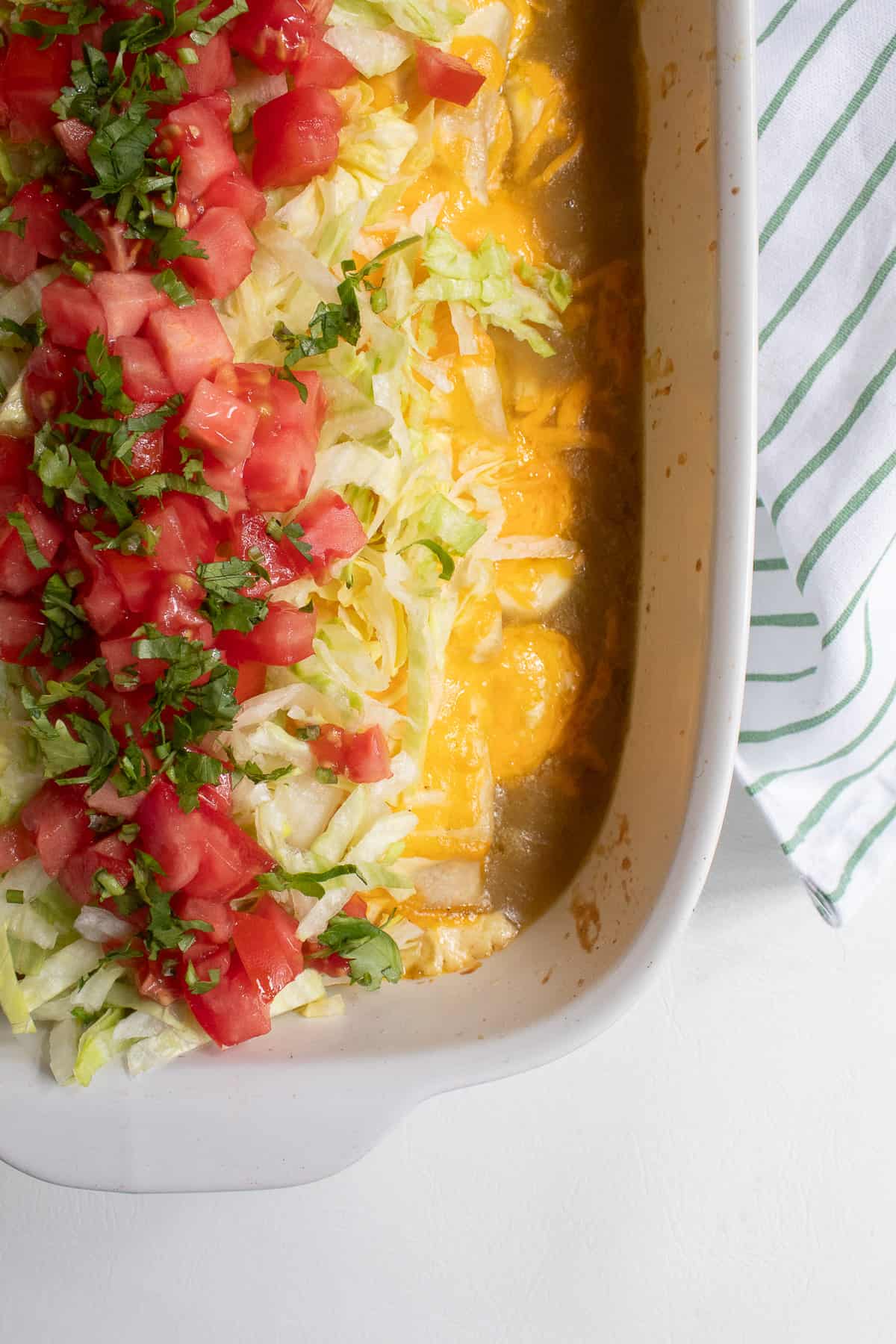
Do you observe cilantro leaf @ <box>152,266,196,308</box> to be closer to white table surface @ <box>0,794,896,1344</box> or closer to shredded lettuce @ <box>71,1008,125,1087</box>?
shredded lettuce @ <box>71,1008,125,1087</box>

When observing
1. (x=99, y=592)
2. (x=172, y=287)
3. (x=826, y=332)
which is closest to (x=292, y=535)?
(x=99, y=592)

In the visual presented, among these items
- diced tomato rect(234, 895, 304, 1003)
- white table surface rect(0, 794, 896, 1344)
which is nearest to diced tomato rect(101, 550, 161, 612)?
diced tomato rect(234, 895, 304, 1003)

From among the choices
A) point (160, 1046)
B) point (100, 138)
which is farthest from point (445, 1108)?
point (100, 138)

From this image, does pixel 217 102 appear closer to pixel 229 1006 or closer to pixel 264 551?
pixel 264 551

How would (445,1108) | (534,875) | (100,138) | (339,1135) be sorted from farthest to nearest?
(445,1108), (534,875), (339,1135), (100,138)

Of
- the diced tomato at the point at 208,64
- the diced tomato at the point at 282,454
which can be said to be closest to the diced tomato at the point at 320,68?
the diced tomato at the point at 208,64

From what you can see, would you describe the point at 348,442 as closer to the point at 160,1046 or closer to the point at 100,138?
the point at 100,138
